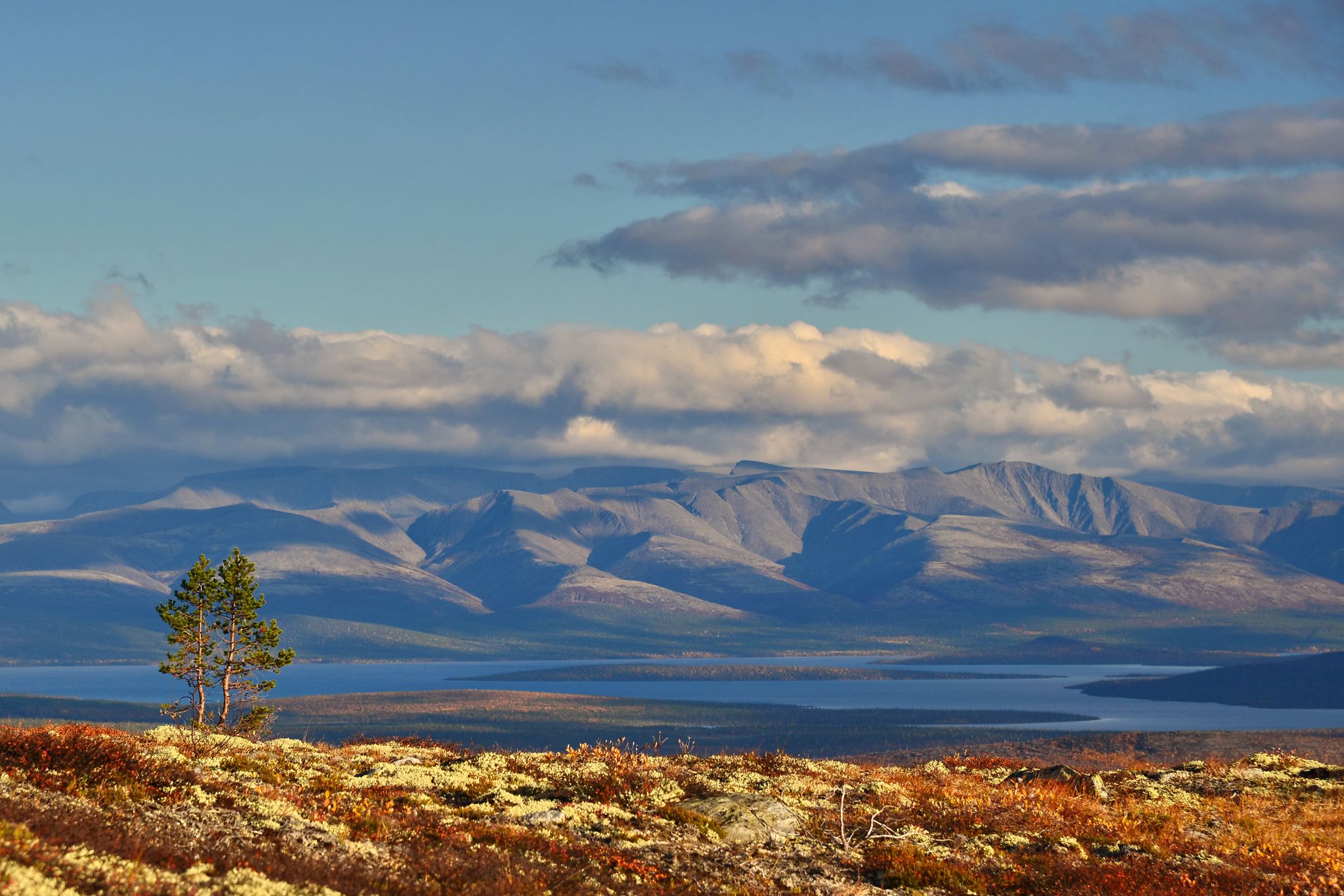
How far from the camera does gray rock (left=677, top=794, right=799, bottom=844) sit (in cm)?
2541

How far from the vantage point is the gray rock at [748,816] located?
25.4 m

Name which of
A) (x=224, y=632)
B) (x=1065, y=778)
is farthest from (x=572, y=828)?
(x=224, y=632)

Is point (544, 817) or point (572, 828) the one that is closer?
point (572, 828)

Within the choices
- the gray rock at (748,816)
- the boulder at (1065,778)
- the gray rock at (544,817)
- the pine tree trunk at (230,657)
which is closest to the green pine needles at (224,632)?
the pine tree trunk at (230,657)

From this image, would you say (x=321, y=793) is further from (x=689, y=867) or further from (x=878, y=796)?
(x=878, y=796)

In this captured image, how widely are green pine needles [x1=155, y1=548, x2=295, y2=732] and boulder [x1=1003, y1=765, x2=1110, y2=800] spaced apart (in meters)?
37.0

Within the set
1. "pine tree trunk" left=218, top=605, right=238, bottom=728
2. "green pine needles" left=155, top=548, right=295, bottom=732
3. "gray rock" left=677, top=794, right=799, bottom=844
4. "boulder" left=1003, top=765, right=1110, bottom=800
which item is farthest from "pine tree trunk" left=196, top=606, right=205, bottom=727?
"boulder" left=1003, top=765, right=1110, bottom=800

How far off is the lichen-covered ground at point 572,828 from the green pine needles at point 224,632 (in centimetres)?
3040

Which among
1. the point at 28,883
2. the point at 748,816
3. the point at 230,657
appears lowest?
the point at 748,816

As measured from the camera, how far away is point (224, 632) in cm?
6525

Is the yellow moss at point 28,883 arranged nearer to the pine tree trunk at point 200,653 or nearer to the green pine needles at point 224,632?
the pine tree trunk at point 200,653

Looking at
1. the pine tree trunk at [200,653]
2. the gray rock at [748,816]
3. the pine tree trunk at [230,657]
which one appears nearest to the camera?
the gray rock at [748,816]

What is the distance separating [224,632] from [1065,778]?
149ft

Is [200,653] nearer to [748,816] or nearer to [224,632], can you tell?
[224,632]
